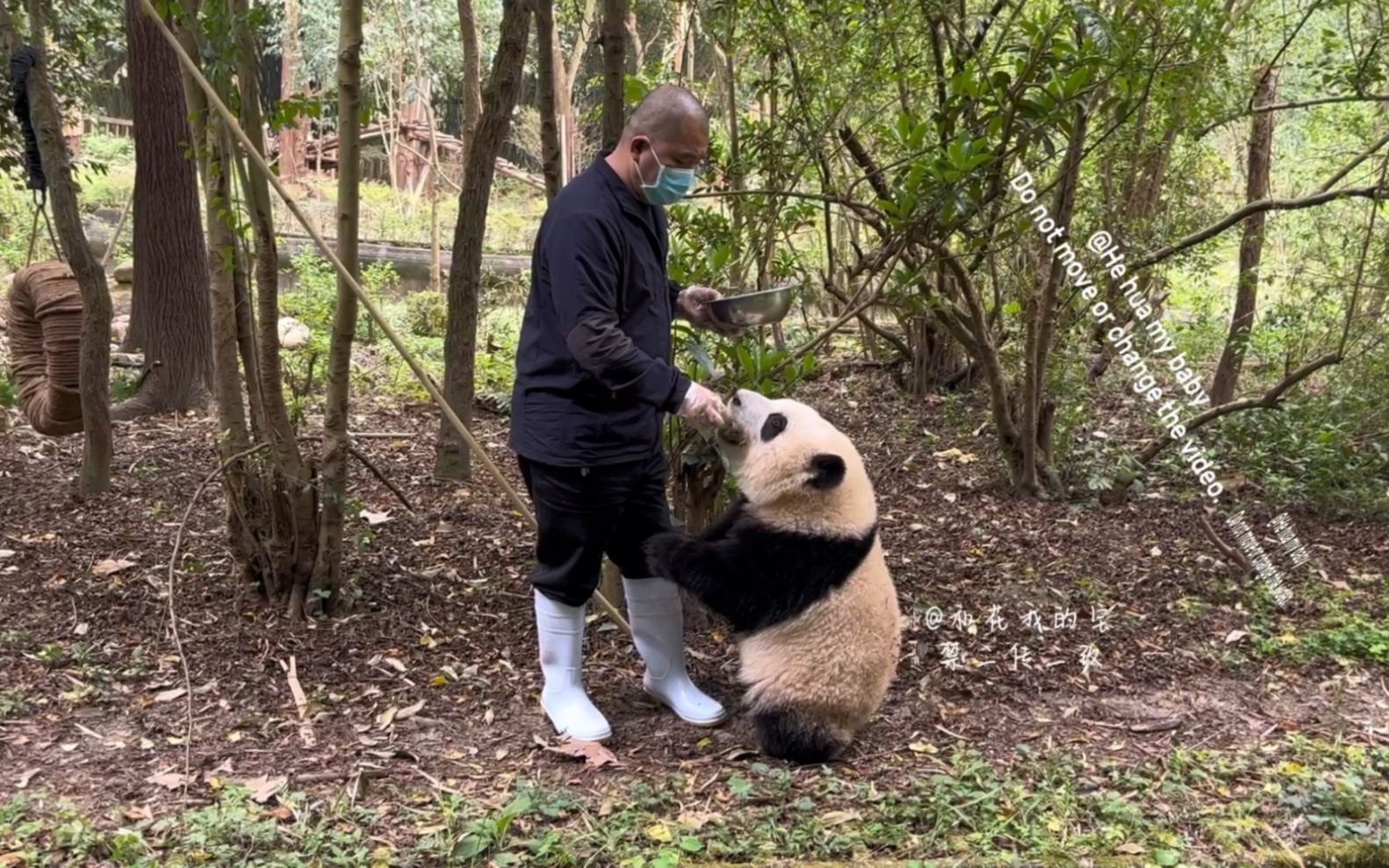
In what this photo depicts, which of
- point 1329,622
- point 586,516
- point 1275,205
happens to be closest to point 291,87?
point 1275,205

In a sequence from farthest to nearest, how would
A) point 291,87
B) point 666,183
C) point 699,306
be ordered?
point 291,87, point 699,306, point 666,183

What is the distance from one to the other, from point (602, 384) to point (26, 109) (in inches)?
133

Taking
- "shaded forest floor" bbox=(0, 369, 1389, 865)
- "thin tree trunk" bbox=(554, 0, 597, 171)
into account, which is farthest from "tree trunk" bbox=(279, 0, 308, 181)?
"shaded forest floor" bbox=(0, 369, 1389, 865)

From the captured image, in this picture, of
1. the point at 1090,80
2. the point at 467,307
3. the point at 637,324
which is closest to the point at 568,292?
the point at 637,324

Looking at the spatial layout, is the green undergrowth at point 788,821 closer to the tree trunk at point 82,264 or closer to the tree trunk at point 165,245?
the tree trunk at point 82,264

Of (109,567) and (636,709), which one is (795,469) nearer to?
(636,709)

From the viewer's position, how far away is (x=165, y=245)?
6.48 m

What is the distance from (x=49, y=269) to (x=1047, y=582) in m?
4.90

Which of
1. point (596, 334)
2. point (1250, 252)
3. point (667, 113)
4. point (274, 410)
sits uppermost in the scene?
point (667, 113)

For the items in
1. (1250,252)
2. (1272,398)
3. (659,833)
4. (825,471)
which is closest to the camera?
(659,833)

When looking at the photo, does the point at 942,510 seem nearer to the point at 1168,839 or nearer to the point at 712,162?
the point at 712,162

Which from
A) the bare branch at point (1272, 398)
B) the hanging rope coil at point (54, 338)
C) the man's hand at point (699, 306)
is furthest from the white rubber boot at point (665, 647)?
the bare branch at point (1272, 398)

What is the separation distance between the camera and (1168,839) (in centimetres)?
269

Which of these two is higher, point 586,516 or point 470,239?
point 470,239
